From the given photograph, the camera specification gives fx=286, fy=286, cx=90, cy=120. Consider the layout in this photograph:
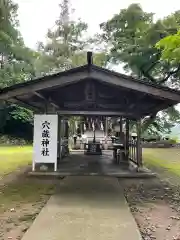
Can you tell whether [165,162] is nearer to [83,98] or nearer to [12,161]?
[83,98]

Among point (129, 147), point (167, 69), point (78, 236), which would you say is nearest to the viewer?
point (78, 236)

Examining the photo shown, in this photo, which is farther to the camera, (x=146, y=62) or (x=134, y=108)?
(x=146, y=62)

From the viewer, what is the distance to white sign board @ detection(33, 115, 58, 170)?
8094 mm

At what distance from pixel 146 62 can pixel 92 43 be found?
7837 mm

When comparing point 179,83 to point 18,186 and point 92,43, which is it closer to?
point 92,43

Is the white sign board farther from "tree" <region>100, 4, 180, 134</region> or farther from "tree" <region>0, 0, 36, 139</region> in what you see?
"tree" <region>0, 0, 36, 139</region>

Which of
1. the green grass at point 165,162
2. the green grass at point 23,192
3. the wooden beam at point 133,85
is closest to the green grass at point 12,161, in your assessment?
the green grass at point 23,192

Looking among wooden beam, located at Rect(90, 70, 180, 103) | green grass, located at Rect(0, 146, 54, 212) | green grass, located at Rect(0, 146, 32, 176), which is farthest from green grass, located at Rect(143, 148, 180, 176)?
green grass, located at Rect(0, 146, 32, 176)

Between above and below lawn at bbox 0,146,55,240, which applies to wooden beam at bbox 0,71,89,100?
above

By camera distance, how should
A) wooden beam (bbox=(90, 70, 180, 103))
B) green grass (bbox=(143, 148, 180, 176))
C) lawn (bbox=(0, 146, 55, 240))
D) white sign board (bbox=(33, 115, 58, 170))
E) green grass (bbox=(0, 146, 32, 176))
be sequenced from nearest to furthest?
lawn (bbox=(0, 146, 55, 240)) → wooden beam (bbox=(90, 70, 180, 103)) → white sign board (bbox=(33, 115, 58, 170)) → green grass (bbox=(0, 146, 32, 176)) → green grass (bbox=(143, 148, 180, 176))

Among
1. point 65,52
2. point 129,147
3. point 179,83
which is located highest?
point 65,52

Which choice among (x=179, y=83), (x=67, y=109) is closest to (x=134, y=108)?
(x=67, y=109)

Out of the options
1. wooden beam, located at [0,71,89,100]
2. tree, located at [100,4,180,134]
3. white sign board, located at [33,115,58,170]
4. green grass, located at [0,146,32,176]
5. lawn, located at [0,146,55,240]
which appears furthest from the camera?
tree, located at [100,4,180,134]

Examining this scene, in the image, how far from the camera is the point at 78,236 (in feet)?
11.2
